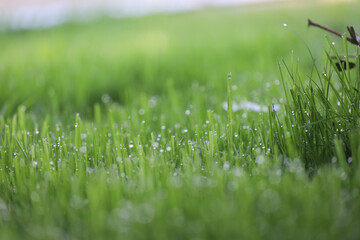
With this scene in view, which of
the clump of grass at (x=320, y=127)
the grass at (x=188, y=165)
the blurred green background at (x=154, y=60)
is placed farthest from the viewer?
the blurred green background at (x=154, y=60)

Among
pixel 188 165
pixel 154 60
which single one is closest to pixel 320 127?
pixel 188 165

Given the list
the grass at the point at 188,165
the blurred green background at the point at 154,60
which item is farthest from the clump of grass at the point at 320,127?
the blurred green background at the point at 154,60

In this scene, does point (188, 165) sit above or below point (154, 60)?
below

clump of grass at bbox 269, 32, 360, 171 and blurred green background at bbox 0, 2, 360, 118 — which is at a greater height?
blurred green background at bbox 0, 2, 360, 118

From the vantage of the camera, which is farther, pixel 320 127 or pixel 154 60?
pixel 154 60

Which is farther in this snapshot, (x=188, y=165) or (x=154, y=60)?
(x=154, y=60)

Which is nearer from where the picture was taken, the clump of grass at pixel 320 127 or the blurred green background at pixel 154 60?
the clump of grass at pixel 320 127

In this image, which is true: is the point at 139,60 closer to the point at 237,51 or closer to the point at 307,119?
the point at 237,51

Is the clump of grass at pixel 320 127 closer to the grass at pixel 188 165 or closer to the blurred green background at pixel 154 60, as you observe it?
the grass at pixel 188 165

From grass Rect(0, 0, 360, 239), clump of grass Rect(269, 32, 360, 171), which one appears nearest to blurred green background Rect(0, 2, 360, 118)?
grass Rect(0, 0, 360, 239)

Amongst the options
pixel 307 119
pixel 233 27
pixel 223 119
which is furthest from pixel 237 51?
pixel 307 119

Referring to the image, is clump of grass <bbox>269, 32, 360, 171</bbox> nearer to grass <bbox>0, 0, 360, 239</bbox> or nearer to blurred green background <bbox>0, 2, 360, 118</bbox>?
grass <bbox>0, 0, 360, 239</bbox>

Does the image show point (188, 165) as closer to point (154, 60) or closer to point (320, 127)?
point (320, 127)
